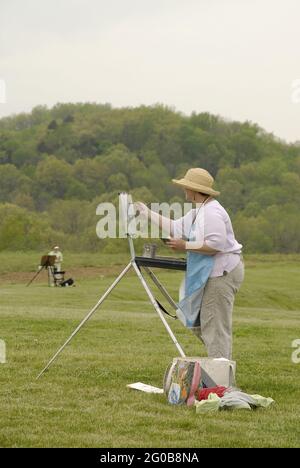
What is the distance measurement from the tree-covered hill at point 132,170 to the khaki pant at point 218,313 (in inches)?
2712

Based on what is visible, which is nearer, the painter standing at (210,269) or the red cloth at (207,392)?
the red cloth at (207,392)

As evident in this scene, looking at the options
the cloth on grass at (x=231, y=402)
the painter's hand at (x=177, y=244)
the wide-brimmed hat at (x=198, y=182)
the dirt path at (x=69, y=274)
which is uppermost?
the wide-brimmed hat at (x=198, y=182)

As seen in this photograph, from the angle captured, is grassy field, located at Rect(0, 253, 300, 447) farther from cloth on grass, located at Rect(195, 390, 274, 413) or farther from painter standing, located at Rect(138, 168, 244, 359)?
painter standing, located at Rect(138, 168, 244, 359)

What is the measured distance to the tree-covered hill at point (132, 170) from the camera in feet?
314

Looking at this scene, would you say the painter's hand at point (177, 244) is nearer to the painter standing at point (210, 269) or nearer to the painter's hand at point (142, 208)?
the painter standing at point (210, 269)

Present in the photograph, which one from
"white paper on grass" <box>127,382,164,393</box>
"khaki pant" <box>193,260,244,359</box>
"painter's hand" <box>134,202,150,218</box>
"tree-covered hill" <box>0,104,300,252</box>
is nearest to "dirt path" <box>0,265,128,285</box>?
"tree-covered hill" <box>0,104,300,252</box>

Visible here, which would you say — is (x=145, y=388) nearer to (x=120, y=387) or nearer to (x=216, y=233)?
(x=120, y=387)

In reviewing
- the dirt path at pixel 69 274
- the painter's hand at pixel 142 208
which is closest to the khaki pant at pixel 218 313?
the painter's hand at pixel 142 208

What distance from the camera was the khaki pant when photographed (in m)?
9.62

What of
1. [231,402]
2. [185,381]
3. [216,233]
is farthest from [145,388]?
[216,233]

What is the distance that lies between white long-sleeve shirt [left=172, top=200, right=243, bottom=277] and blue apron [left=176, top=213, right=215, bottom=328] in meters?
0.08

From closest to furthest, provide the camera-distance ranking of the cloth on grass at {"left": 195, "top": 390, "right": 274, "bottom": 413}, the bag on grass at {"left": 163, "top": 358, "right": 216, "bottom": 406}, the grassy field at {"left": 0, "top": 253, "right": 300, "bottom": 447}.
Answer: the grassy field at {"left": 0, "top": 253, "right": 300, "bottom": 447}, the cloth on grass at {"left": 195, "top": 390, "right": 274, "bottom": 413}, the bag on grass at {"left": 163, "top": 358, "right": 216, "bottom": 406}

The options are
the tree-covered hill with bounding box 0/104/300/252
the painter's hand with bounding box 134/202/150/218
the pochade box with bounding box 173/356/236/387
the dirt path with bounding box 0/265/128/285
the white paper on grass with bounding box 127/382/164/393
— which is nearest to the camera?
the pochade box with bounding box 173/356/236/387

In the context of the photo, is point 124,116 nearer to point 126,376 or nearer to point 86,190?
point 86,190
